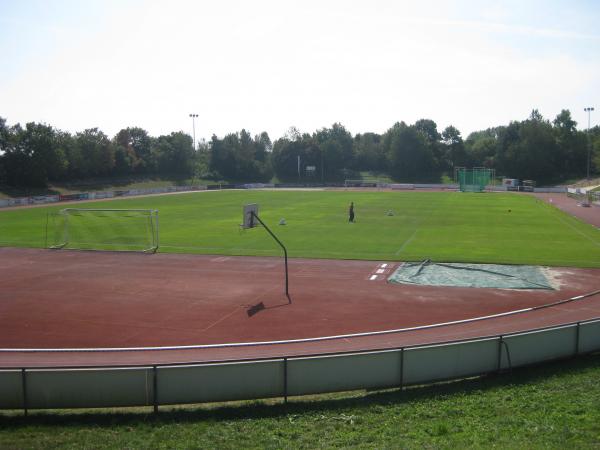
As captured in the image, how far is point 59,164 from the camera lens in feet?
329

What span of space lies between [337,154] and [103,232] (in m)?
115

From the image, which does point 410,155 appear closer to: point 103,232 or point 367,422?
point 103,232

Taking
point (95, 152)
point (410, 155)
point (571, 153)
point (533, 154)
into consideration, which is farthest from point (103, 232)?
point (571, 153)

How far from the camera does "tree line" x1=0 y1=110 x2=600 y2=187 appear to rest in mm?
118375

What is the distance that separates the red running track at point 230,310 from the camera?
56.4ft

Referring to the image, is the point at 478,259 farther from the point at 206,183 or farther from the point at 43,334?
the point at 206,183

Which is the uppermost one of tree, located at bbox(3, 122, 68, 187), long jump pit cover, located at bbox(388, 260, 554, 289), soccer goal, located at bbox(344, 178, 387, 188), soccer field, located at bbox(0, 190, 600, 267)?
tree, located at bbox(3, 122, 68, 187)

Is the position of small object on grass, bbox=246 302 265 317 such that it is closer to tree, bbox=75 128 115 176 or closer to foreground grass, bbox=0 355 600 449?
foreground grass, bbox=0 355 600 449

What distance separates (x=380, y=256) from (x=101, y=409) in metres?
22.2

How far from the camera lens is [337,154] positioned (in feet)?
506

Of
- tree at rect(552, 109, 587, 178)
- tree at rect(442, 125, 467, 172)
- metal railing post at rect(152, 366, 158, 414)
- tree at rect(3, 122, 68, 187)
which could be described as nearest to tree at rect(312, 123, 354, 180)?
tree at rect(442, 125, 467, 172)

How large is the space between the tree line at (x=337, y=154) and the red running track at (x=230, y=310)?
83868 mm

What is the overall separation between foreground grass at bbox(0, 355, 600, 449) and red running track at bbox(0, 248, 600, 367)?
396 centimetres

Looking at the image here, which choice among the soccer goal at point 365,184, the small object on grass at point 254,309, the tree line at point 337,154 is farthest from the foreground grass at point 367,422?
the soccer goal at point 365,184
